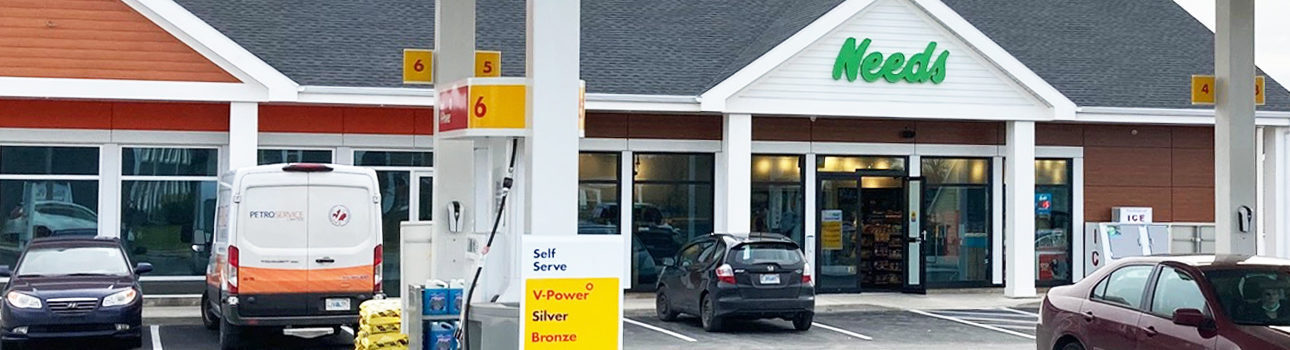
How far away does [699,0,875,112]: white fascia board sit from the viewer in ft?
73.8

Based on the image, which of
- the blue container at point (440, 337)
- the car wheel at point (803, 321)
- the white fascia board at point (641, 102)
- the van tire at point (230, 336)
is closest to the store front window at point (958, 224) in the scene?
the white fascia board at point (641, 102)

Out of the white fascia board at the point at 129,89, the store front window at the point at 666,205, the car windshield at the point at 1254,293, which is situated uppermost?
the white fascia board at the point at 129,89

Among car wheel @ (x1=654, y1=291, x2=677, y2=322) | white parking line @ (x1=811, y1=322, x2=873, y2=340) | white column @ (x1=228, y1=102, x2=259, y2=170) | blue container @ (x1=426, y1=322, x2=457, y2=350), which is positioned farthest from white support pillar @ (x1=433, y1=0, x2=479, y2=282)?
white column @ (x1=228, y1=102, x2=259, y2=170)

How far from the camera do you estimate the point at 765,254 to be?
19.4 m

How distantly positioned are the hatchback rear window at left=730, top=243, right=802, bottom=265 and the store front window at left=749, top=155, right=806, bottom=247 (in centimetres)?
528

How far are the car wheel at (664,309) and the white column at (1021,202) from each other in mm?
6646

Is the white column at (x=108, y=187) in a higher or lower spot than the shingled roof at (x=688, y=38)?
lower

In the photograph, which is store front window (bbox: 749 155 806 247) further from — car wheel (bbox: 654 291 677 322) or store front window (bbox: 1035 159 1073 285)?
store front window (bbox: 1035 159 1073 285)

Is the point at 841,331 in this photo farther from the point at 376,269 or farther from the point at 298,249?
the point at 298,249

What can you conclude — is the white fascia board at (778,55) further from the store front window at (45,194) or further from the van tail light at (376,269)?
the store front window at (45,194)

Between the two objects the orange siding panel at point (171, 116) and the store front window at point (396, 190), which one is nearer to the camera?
the orange siding panel at point (171, 116)

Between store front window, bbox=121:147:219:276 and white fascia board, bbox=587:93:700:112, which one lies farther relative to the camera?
white fascia board, bbox=587:93:700:112

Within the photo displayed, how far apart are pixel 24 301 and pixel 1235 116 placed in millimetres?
12983

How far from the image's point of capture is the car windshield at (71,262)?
1722 centimetres
